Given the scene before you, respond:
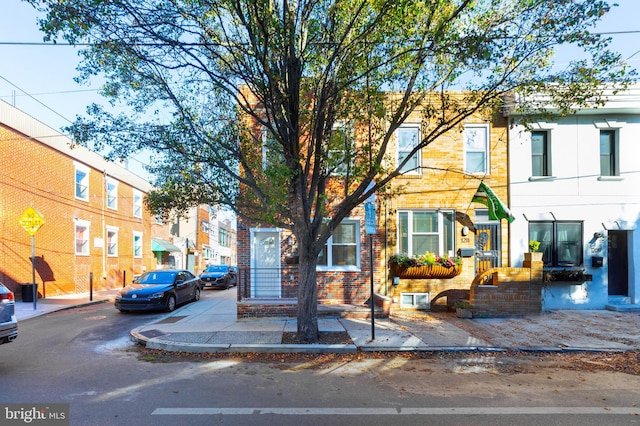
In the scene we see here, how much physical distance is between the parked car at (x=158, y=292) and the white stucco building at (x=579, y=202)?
443 inches

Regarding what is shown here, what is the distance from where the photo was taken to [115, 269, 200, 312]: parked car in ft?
41.9

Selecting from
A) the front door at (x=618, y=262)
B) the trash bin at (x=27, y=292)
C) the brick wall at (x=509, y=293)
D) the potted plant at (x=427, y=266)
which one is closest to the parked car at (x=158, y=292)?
the trash bin at (x=27, y=292)

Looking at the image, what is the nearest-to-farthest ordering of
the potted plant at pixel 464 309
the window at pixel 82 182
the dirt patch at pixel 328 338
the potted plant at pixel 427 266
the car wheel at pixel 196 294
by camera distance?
the dirt patch at pixel 328 338, the potted plant at pixel 464 309, the potted plant at pixel 427 266, the car wheel at pixel 196 294, the window at pixel 82 182

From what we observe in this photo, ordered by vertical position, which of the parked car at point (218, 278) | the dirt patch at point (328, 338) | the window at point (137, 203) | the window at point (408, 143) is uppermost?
the window at point (408, 143)

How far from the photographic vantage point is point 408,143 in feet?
41.3

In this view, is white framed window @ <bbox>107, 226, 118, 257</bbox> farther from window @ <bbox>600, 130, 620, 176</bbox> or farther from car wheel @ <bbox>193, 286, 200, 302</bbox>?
window @ <bbox>600, 130, 620, 176</bbox>

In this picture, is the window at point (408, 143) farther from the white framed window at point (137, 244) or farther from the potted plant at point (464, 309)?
the white framed window at point (137, 244)

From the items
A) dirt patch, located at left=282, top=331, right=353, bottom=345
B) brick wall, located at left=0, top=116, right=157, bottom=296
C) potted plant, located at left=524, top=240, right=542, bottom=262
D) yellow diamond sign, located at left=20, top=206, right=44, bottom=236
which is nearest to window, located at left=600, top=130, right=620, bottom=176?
potted plant, located at left=524, top=240, right=542, bottom=262

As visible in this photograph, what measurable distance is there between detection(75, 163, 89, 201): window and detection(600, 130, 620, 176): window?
22.2 m

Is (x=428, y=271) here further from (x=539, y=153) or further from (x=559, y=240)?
(x=539, y=153)

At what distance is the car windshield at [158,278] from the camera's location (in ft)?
46.7

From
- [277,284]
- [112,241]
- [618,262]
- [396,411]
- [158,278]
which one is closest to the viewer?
[396,411]

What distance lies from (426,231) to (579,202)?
16.0 ft

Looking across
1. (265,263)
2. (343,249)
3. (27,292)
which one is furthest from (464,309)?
(27,292)
